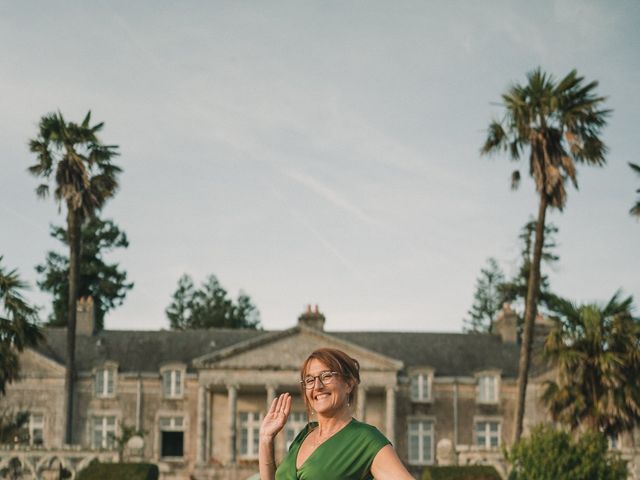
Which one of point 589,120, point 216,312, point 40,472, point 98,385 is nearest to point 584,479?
point 589,120

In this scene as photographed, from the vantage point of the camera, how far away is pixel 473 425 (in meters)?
46.5

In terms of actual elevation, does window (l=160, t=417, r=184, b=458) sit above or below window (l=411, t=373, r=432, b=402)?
below

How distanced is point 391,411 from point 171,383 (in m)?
10.2

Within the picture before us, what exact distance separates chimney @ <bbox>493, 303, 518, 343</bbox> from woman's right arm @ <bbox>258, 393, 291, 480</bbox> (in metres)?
46.0

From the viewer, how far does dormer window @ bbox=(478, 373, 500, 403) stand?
153 ft

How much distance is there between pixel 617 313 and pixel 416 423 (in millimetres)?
18908

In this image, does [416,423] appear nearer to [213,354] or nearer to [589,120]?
[213,354]

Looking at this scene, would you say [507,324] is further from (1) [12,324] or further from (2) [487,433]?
(1) [12,324]

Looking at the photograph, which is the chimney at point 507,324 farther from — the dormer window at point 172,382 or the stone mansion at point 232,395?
the dormer window at point 172,382

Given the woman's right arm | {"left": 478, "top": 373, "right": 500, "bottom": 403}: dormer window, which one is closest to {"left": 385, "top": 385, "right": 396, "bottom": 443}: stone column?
{"left": 478, "top": 373, "right": 500, "bottom": 403}: dormer window

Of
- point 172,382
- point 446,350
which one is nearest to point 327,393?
point 172,382

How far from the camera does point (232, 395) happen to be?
150 feet

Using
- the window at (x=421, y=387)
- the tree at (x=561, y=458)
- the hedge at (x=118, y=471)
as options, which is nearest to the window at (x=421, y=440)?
the window at (x=421, y=387)

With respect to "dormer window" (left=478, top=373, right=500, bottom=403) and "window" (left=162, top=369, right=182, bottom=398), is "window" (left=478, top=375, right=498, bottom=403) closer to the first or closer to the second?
"dormer window" (left=478, top=373, right=500, bottom=403)
